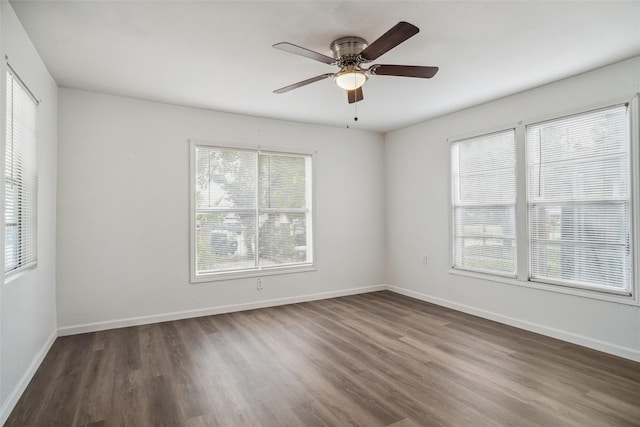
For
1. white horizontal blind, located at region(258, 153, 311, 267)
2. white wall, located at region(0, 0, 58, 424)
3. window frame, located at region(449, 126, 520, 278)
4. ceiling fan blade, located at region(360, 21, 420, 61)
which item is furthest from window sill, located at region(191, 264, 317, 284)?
ceiling fan blade, located at region(360, 21, 420, 61)

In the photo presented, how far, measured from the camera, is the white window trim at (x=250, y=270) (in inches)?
170

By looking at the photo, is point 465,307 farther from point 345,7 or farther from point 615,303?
point 345,7

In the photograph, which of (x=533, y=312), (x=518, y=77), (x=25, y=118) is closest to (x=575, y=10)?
(x=518, y=77)

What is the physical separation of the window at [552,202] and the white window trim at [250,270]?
203 centimetres

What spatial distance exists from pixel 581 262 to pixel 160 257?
4606 millimetres

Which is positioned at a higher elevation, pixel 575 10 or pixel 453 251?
pixel 575 10

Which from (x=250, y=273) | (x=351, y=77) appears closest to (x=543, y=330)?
(x=351, y=77)

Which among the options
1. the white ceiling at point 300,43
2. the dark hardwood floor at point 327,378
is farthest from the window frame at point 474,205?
the dark hardwood floor at point 327,378

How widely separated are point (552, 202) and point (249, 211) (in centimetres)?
362

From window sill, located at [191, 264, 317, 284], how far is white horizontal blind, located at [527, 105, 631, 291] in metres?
2.94

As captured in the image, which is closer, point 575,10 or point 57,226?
point 575,10

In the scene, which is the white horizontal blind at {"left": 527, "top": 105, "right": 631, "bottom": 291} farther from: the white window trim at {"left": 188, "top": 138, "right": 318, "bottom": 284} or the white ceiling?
the white window trim at {"left": 188, "top": 138, "right": 318, "bottom": 284}

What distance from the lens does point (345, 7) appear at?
2.21 meters

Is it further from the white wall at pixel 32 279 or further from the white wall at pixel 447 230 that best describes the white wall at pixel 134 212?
the white wall at pixel 447 230
